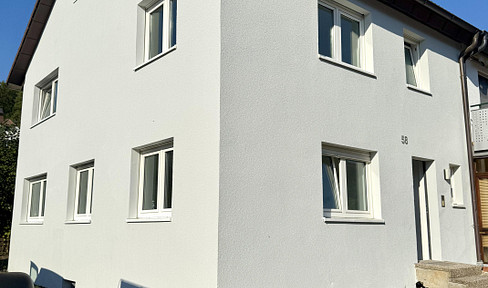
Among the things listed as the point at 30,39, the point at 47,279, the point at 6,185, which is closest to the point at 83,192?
the point at 47,279

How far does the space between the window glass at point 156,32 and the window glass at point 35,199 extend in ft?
20.7

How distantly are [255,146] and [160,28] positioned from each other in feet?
9.88

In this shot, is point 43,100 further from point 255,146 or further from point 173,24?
point 255,146

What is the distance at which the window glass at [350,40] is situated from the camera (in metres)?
8.30

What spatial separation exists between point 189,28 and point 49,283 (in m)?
6.53

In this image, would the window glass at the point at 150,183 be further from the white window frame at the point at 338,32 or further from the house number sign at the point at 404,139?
the house number sign at the point at 404,139

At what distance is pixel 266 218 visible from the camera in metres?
6.07

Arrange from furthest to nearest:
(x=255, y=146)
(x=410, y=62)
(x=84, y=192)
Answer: (x=410, y=62), (x=84, y=192), (x=255, y=146)

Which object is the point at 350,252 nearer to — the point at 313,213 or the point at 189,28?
the point at 313,213

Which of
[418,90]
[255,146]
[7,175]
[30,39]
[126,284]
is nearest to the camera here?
[255,146]

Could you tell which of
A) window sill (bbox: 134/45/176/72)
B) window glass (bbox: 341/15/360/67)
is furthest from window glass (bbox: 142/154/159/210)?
window glass (bbox: 341/15/360/67)

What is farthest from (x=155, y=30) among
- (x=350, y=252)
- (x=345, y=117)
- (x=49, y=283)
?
(x=49, y=283)

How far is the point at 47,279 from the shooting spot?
10062 mm

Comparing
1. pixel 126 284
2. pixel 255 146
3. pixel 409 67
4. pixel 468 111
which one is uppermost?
pixel 409 67
